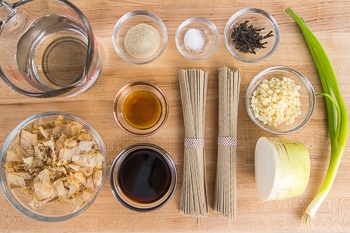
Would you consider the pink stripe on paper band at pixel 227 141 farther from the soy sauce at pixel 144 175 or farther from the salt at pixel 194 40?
the salt at pixel 194 40

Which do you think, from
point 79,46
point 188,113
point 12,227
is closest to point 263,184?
point 188,113

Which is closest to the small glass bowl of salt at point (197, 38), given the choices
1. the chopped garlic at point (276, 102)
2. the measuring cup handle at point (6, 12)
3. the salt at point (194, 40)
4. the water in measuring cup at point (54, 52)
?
the salt at point (194, 40)

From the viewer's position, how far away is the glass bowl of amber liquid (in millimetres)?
1380

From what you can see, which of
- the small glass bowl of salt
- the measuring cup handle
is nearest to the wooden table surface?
the small glass bowl of salt

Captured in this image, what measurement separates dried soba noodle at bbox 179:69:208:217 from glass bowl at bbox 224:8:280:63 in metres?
Result: 0.16

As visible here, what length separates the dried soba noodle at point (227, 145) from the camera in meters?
1.34

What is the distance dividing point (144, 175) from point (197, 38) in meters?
0.50

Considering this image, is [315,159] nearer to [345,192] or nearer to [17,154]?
[345,192]

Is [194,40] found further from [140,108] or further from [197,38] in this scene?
[140,108]

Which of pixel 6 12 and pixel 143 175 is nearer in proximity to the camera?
→ pixel 6 12

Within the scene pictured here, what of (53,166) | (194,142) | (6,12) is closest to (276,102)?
(194,142)

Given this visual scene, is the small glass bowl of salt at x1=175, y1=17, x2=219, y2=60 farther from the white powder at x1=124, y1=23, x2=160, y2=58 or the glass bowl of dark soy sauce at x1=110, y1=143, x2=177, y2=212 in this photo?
the glass bowl of dark soy sauce at x1=110, y1=143, x2=177, y2=212

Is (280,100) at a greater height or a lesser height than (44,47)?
lesser

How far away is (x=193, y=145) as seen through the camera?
134 cm
